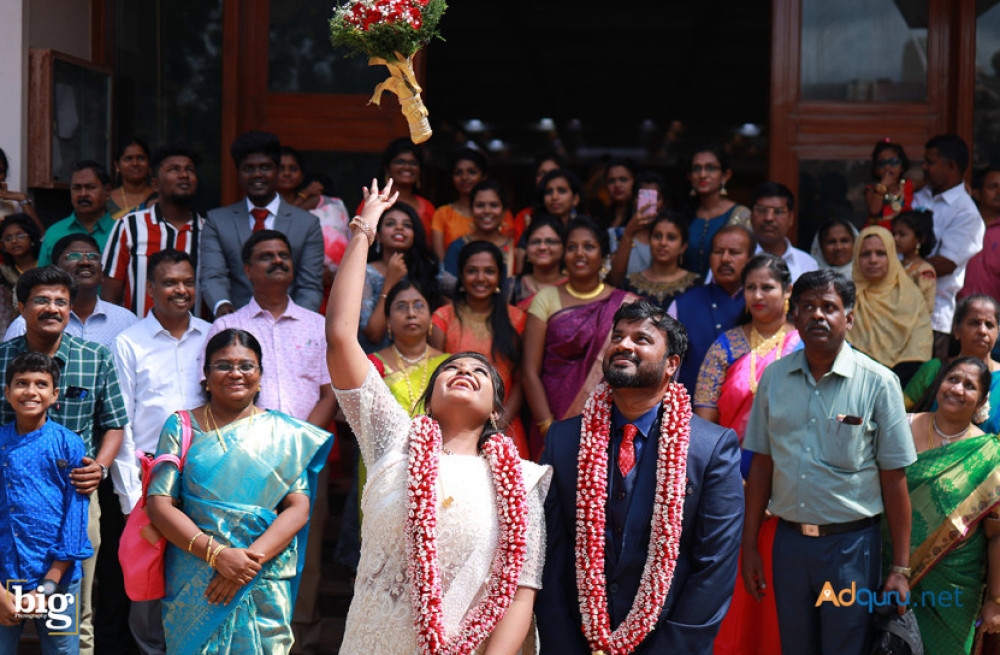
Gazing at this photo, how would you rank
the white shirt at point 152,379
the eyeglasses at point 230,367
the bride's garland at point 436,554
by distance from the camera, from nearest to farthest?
the bride's garland at point 436,554 < the eyeglasses at point 230,367 < the white shirt at point 152,379

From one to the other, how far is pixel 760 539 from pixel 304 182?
13.2 ft

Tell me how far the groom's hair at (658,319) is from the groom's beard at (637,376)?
0.34 ft

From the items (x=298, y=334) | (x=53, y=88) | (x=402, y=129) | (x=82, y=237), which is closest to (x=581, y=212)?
(x=402, y=129)

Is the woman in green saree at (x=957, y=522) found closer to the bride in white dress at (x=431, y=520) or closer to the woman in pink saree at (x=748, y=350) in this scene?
the woman in pink saree at (x=748, y=350)

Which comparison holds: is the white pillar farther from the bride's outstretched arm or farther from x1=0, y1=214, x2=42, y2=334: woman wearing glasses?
the bride's outstretched arm

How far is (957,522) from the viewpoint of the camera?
4773 mm

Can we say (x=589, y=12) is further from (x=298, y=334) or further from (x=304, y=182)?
(x=298, y=334)

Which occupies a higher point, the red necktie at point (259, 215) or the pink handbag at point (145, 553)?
the red necktie at point (259, 215)

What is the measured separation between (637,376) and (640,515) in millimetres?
439

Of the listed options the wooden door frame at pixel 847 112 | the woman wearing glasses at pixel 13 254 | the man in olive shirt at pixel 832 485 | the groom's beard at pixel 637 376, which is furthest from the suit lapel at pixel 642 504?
the wooden door frame at pixel 847 112

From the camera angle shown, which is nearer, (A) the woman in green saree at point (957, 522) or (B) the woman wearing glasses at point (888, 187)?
(A) the woman in green saree at point (957, 522)

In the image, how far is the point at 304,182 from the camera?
7422mm

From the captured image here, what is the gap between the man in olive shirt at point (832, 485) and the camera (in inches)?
173

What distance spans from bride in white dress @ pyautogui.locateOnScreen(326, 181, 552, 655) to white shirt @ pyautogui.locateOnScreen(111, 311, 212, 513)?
2.20 m
